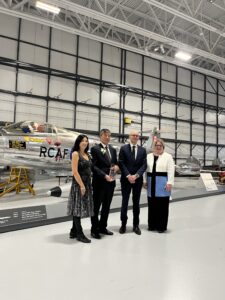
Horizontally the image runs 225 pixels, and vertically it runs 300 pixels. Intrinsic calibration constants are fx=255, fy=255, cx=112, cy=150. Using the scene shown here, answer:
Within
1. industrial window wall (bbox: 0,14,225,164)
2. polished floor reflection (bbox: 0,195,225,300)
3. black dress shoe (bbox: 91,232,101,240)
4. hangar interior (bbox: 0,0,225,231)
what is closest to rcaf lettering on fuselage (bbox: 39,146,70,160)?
polished floor reflection (bbox: 0,195,225,300)

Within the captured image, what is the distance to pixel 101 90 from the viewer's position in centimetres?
1689

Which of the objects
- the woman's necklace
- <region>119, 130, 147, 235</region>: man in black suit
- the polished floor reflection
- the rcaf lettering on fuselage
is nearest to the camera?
the polished floor reflection

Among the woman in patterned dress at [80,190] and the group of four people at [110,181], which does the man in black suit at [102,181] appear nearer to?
the group of four people at [110,181]

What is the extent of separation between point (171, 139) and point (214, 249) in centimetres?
1687

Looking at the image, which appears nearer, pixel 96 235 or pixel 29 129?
pixel 96 235

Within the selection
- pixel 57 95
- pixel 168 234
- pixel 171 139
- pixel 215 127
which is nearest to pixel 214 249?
pixel 168 234

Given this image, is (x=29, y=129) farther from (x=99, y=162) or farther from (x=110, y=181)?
(x=110, y=181)

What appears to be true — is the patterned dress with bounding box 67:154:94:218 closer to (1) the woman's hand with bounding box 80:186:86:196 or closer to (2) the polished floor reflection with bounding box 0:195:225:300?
(1) the woman's hand with bounding box 80:186:86:196

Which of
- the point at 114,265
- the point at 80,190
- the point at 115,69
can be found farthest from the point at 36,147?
the point at 115,69

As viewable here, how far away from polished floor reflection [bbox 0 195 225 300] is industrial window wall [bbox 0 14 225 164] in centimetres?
726

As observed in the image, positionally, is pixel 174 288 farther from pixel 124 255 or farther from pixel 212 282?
pixel 124 255

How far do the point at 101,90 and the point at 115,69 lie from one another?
6.68ft

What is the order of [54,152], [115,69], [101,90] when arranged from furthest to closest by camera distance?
[115,69] < [101,90] < [54,152]

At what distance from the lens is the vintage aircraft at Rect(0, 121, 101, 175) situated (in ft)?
20.3
